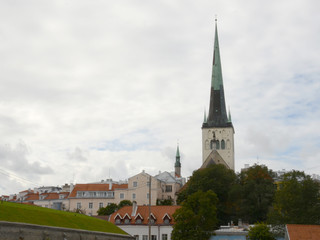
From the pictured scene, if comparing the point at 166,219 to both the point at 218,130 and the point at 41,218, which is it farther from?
the point at 218,130

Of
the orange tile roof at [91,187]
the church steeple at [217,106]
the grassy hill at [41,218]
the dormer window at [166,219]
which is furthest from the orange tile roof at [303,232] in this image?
the church steeple at [217,106]

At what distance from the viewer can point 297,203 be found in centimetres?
5216

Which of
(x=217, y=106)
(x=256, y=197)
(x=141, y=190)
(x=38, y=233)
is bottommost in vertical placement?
(x=38, y=233)

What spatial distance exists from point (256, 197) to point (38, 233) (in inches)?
1929

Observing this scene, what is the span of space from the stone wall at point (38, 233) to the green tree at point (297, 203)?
21831 millimetres

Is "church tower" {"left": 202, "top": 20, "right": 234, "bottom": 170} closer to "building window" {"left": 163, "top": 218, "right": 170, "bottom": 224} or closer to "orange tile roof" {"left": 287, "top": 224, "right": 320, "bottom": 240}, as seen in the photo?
"building window" {"left": 163, "top": 218, "right": 170, "bottom": 224}

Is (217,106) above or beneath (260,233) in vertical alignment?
above

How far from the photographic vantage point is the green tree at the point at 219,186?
80.5 metres

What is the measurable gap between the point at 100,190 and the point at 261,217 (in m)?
53.0

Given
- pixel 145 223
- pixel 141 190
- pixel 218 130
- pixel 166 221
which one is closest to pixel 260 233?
pixel 166 221

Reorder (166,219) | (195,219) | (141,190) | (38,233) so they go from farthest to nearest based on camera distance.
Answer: (141,190) → (166,219) → (195,219) → (38,233)

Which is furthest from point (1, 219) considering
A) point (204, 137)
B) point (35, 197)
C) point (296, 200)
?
point (204, 137)

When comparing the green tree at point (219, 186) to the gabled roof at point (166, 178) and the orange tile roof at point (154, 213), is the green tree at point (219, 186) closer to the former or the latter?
the orange tile roof at point (154, 213)

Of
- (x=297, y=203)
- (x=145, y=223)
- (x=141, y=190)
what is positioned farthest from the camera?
(x=141, y=190)
